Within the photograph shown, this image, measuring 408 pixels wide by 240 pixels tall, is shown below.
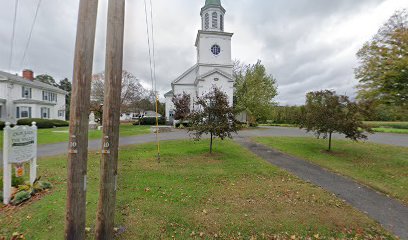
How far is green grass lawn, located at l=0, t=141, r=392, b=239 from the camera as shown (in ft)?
13.7

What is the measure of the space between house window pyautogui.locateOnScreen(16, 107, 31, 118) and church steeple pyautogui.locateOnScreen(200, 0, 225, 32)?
30675 millimetres

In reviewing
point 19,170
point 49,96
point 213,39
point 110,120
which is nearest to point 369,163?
point 110,120

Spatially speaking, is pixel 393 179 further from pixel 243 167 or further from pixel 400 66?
pixel 243 167

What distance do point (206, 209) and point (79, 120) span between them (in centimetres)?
354

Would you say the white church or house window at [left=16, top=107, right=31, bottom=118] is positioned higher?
the white church

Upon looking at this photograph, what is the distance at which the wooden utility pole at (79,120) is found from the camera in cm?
309

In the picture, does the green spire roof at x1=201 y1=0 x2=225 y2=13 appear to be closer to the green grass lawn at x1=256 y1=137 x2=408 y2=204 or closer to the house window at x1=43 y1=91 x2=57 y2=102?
the green grass lawn at x1=256 y1=137 x2=408 y2=204

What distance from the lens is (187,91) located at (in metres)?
33.8

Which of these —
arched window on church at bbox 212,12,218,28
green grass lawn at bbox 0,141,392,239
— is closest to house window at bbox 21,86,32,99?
arched window on church at bbox 212,12,218,28

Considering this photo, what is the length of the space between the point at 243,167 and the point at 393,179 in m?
5.65

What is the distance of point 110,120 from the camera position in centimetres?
332

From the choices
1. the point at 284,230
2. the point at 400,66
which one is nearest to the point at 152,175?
the point at 284,230

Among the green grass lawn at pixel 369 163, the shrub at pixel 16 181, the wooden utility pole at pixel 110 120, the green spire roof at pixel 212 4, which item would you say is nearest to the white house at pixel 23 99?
the green spire roof at pixel 212 4

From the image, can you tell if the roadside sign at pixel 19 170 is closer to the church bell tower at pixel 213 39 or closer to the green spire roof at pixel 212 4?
the church bell tower at pixel 213 39
